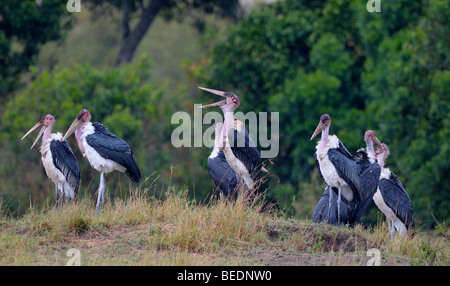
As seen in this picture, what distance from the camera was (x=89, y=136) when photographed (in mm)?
9461

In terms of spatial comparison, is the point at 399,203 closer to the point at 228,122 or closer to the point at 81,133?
the point at 228,122

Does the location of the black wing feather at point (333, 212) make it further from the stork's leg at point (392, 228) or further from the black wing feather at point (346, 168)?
the stork's leg at point (392, 228)

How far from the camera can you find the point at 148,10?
76.4 feet

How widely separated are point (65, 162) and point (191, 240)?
2.95 meters

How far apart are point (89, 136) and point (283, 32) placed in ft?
39.0

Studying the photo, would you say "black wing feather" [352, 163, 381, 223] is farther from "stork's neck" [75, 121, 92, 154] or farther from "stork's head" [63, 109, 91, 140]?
"stork's head" [63, 109, 91, 140]

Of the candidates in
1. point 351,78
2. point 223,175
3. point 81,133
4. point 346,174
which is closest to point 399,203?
point 346,174

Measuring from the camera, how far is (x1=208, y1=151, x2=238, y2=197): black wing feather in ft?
32.7

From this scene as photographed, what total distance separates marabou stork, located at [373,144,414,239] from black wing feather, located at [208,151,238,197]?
1886mm

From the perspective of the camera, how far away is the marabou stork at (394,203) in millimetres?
9633

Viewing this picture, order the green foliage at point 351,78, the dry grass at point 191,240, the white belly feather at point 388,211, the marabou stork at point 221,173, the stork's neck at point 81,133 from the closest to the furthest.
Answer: the dry grass at point 191,240 < the stork's neck at point 81,133 < the white belly feather at point 388,211 < the marabou stork at point 221,173 < the green foliage at point 351,78

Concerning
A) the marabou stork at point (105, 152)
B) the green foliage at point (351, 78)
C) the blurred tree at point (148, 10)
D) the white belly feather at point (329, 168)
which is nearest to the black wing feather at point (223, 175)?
the marabou stork at point (105, 152)

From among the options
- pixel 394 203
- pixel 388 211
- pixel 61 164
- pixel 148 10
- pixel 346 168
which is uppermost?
pixel 148 10

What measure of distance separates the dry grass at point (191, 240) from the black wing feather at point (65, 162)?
1.21 meters
